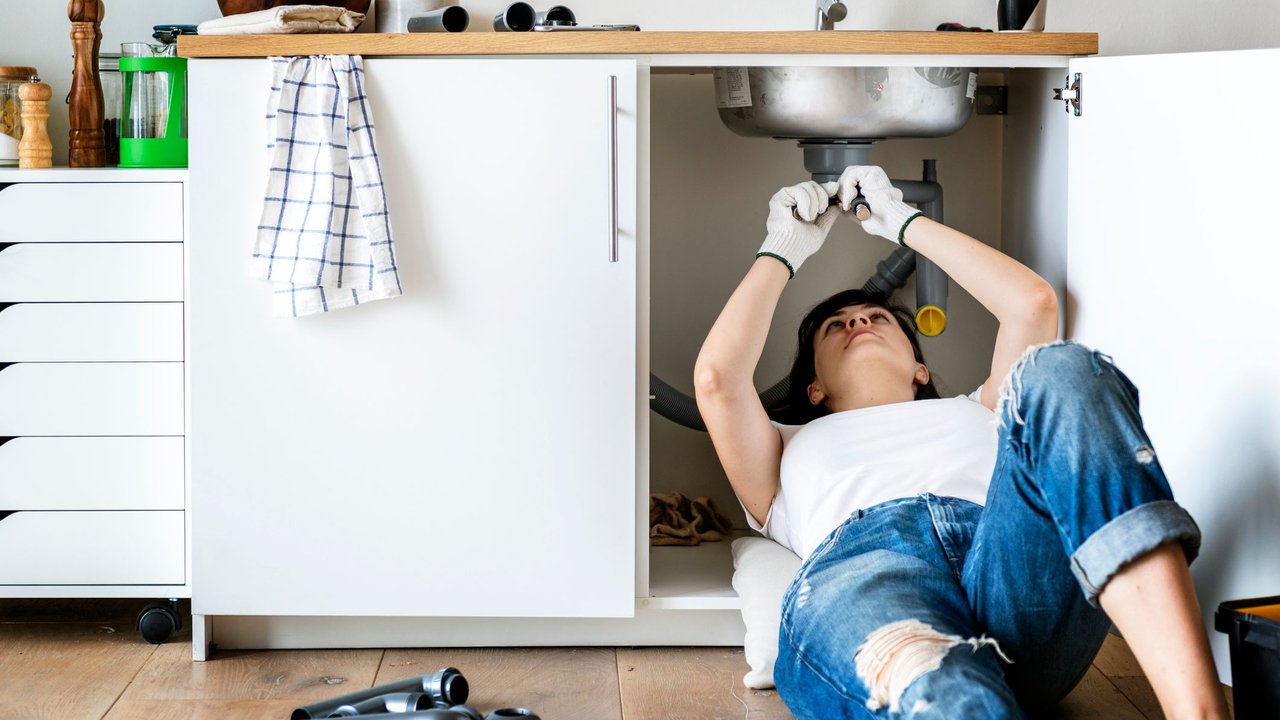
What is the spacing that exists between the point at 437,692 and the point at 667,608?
1.33 ft

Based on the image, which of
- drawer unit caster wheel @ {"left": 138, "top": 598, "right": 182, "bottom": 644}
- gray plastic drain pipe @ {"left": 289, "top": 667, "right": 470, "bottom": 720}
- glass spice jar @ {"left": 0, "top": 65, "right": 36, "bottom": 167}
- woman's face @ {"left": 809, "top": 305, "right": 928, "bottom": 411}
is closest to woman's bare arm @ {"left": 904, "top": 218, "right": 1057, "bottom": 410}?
woman's face @ {"left": 809, "top": 305, "right": 928, "bottom": 411}

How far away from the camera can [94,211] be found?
1.68 meters

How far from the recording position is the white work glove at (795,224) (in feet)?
5.39

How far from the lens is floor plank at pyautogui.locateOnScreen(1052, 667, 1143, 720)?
58.1 inches

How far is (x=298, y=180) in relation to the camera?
1.59 m

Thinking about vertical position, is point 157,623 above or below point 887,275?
below

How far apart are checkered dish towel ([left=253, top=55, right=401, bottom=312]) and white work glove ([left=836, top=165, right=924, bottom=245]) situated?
2.21ft

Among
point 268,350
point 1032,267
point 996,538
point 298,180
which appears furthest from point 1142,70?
point 268,350

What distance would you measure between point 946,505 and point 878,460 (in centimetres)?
13

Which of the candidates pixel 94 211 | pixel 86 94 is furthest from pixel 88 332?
pixel 86 94

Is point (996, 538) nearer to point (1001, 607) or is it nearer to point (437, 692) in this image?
point (1001, 607)

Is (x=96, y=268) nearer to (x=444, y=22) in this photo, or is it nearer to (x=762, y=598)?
(x=444, y=22)

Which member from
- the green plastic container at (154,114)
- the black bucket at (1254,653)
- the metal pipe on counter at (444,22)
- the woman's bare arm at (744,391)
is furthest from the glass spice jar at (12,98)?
the black bucket at (1254,653)

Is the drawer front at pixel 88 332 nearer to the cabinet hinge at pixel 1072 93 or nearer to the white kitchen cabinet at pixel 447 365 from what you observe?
the white kitchen cabinet at pixel 447 365
